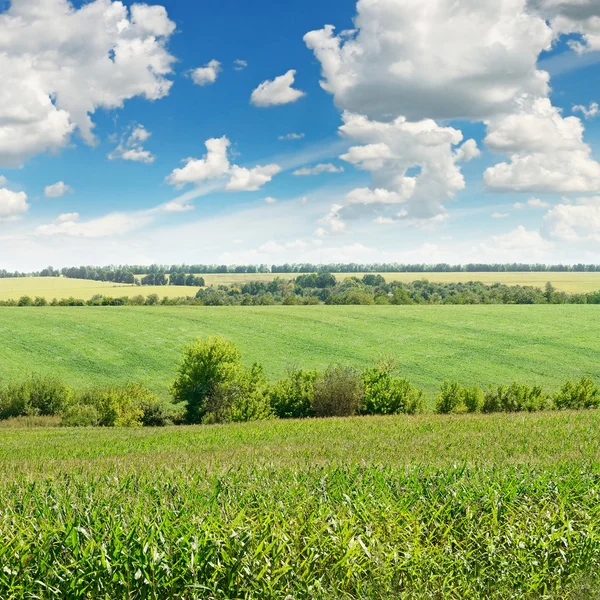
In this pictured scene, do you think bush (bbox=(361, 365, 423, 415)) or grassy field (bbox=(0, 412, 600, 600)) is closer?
grassy field (bbox=(0, 412, 600, 600))

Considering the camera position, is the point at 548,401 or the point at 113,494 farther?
the point at 548,401

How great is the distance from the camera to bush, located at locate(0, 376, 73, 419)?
50.7 metres

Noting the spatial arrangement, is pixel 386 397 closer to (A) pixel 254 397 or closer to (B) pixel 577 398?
(A) pixel 254 397

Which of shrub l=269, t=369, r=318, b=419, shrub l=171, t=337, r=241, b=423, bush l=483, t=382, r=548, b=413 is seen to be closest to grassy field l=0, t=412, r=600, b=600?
bush l=483, t=382, r=548, b=413

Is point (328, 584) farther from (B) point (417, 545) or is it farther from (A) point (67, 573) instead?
(A) point (67, 573)

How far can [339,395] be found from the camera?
4144cm

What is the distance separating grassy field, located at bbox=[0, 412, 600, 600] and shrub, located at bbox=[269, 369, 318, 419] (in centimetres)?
3403

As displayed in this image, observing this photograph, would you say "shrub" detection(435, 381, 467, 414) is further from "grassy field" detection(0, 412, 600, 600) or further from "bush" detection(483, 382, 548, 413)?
"grassy field" detection(0, 412, 600, 600)

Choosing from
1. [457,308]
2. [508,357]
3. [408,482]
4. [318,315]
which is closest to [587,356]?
[508,357]

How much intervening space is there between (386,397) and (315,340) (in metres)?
41.6

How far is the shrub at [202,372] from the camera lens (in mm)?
51469

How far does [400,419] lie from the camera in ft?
90.0

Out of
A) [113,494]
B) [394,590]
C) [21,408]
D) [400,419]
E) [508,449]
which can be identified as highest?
[113,494]

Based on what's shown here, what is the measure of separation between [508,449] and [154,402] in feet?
125
